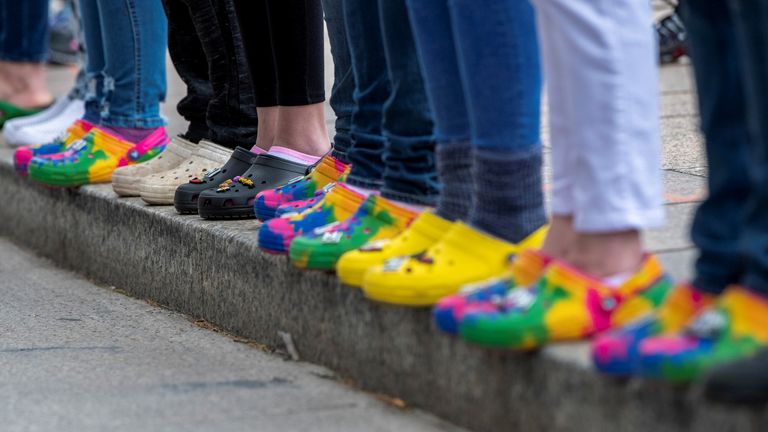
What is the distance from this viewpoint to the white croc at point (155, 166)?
3.35 meters

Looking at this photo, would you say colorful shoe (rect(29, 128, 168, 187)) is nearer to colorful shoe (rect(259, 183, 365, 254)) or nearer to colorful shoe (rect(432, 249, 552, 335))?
colorful shoe (rect(259, 183, 365, 254))

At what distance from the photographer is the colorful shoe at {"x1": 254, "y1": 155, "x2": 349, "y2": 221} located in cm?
267

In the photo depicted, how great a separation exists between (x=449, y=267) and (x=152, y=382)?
2.35 feet

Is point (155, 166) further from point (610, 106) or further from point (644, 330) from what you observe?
point (644, 330)

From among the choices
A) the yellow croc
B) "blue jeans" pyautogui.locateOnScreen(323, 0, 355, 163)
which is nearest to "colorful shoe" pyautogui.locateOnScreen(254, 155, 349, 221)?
"blue jeans" pyautogui.locateOnScreen(323, 0, 355, 163)

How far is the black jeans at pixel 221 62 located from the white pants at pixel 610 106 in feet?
→ 4.52

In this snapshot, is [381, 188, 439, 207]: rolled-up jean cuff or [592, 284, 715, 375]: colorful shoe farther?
[381, 188, 439, 207]: rolled-up jean cuff

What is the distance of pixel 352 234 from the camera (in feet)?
7.54

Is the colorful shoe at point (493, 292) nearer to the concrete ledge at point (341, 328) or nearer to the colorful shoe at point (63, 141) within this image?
the concrete ledge at point (341, 328)

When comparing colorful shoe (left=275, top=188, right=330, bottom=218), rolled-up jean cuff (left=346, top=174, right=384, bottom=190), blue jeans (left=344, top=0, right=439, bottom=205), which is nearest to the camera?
blue jeans (left=344, top=0, right=439, bottom=205)

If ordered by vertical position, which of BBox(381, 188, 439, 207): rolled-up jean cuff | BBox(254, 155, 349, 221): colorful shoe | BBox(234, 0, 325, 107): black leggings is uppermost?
BBox(234, 0, 325, 107): black leggings

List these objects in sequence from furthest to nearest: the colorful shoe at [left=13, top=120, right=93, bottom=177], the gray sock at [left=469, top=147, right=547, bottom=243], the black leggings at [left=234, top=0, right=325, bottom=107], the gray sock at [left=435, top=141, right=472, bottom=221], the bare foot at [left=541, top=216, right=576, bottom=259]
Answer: the colorful shoe at [left=13, top=120, right=93, bottom=177] < the black leggings at [left=234, top=0, right=325, bottom=107] < the gray sock at [left=435, top=141, right=472, bottom=221] < the gray sock at [left=469, top=147, right=547, bottom=243] < the bare foot at [left=541, top=216, right=576, bottom=259]

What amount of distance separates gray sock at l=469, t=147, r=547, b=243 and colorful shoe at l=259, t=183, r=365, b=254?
18.4 inches

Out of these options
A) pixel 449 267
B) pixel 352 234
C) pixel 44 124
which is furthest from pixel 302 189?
pixel 44 124
